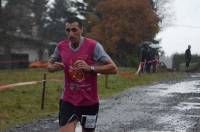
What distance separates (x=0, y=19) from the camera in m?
57.0

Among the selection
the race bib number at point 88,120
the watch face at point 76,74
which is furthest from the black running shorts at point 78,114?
the watch face at point 76,74

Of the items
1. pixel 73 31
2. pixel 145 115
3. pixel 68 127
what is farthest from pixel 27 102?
pixel 73 31

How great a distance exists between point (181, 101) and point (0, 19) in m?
41.3

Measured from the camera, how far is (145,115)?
1405 cm

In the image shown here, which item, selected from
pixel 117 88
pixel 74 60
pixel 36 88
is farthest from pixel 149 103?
pixel 74 60

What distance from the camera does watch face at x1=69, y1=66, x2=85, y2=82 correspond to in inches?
268

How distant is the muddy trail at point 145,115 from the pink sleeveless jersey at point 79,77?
14.2 ft

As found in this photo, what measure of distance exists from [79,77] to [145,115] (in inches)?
292

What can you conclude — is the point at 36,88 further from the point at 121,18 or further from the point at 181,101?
the point at 121,18

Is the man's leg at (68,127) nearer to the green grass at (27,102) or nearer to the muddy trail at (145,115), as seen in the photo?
the muddy trail at (145,115)

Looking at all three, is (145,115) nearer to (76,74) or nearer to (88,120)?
(88,120)

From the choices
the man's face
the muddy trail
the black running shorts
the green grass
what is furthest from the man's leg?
the green grass

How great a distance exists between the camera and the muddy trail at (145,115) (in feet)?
39.1

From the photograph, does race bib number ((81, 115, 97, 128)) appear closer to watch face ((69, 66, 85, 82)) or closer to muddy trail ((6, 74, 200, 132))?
watch face ((69, 66, 85, 82))
